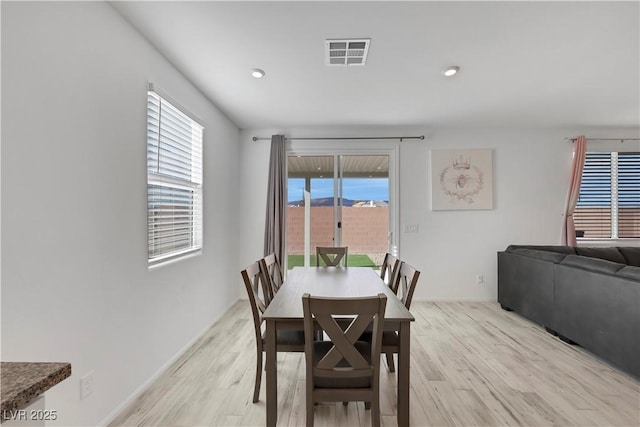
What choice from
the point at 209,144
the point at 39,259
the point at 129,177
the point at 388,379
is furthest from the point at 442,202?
the point at 39,259

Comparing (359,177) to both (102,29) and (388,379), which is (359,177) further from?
(102,29)

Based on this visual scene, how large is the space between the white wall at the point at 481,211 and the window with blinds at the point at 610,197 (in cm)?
36

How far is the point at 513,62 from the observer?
252cm

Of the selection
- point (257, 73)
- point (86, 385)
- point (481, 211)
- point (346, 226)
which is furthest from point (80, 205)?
point (481, 211)

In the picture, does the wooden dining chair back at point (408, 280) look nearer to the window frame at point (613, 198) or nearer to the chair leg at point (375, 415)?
the chair leg at point (375, 415)

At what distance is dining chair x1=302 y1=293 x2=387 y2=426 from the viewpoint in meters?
1.44

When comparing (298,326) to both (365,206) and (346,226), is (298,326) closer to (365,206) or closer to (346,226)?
(346,226)

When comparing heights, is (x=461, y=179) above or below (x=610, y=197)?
above

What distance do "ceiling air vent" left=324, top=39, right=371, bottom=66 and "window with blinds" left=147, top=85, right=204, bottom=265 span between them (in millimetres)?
1350

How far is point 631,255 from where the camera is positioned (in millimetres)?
3926

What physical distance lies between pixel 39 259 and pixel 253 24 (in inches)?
70.2

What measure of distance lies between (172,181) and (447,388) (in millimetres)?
2697

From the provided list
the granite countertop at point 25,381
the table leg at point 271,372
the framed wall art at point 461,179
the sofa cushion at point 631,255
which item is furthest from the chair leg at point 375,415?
the sofa cushion at point 631,255

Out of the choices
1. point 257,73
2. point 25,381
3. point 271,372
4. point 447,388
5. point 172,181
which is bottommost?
point 447,388
